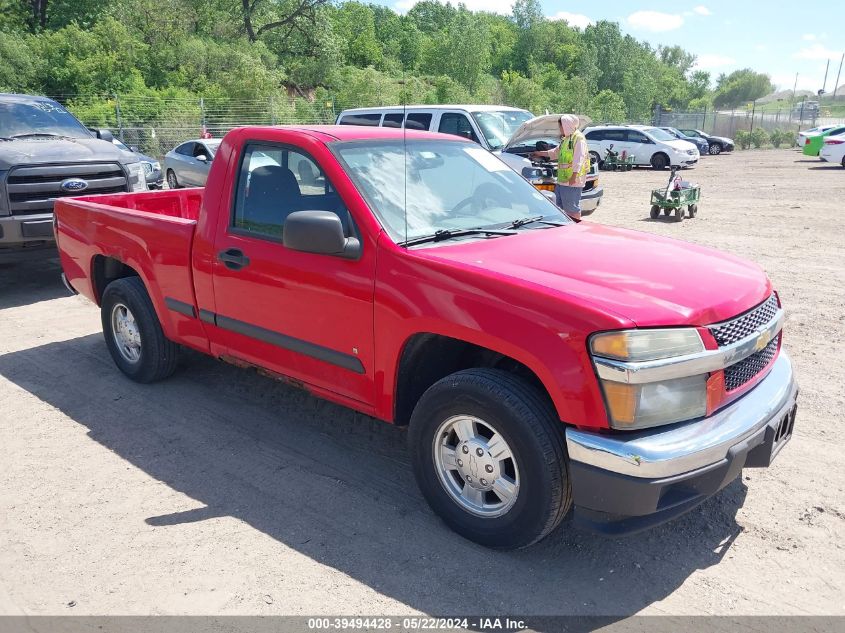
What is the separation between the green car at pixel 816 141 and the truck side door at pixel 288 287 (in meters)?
31.8

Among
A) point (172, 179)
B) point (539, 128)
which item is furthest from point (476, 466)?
point (172, 179)

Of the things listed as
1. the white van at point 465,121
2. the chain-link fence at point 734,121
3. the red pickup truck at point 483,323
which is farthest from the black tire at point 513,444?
the chain-link fence at point 734,121

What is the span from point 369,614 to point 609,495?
1.08 metres

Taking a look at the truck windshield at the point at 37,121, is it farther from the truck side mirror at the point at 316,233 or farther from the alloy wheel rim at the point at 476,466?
the alloy wheel rim at the point at 476,466

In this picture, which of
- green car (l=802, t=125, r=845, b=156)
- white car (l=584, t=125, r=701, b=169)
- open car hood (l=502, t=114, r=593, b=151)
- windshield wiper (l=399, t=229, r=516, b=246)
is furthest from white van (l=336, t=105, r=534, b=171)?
green car (l=802, t=125, r=845, b=156)

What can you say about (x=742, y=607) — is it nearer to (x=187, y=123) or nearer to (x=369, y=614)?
(x=369, y=614)

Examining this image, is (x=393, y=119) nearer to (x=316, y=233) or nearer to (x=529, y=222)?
(x=529, y=222)

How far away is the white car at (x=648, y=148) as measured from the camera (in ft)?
89.7

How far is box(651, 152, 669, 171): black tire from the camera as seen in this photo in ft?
90.1

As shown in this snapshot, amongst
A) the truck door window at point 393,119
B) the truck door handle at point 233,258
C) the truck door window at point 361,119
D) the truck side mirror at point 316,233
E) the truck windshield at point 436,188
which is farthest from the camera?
the truck door window at point 361,119

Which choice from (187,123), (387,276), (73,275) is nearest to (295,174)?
(387,276)

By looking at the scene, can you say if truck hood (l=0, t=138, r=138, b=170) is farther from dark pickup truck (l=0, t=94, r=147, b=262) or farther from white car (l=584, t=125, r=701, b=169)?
white car (l=584, t=125, r=701, b=169)

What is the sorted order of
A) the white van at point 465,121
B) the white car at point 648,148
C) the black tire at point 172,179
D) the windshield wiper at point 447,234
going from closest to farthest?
the windshield wiper at point 447,234
the white van at point 465,121
the black tire at point 172,179
the white car at point 648,148

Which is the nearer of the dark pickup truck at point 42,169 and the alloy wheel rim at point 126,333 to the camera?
the alloy wheel rim at point 126,333
